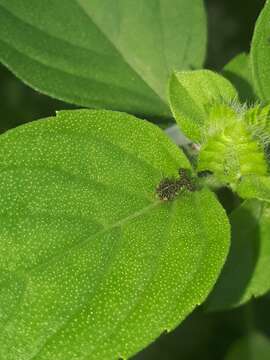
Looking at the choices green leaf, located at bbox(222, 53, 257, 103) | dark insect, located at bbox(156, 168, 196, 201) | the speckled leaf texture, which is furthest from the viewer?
green leaf, located at bbox(222, 53, 257, 103)

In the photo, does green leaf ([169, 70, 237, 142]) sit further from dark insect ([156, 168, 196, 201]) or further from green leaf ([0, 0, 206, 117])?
green leaf ([0, 0, 206, 117])

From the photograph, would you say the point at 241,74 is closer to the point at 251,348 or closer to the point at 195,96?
the point at 195,96

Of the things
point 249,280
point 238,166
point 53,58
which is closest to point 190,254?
point 238,166

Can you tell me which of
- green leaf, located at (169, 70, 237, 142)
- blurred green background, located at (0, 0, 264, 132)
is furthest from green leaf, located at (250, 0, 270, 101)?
blurred green background, located at (0, 0, 264, 132)

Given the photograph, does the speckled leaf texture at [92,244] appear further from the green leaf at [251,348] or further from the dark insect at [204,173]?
the green leaf at [251,348]

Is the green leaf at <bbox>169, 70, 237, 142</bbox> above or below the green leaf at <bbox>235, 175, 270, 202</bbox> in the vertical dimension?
above

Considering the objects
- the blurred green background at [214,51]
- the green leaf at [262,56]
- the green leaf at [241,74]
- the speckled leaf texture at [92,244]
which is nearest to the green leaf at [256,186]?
the speckled leaf texture at [92,244]
